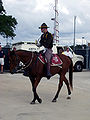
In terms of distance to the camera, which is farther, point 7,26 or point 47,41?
point 7,26

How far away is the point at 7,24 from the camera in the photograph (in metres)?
40.2

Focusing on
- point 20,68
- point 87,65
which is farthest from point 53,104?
point 87,65

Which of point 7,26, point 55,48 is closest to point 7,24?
point 7,26

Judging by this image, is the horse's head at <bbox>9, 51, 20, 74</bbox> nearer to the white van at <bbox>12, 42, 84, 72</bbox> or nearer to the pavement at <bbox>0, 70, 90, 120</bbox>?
the pavement at <bbox>0, 70, 90, 120</bbox>

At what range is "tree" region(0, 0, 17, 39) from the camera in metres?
39.1

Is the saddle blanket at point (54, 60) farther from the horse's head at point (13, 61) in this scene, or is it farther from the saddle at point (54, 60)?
the horse's head at point (13, 61)

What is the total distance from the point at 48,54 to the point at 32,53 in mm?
523

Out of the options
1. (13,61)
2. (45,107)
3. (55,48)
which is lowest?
(45,107)

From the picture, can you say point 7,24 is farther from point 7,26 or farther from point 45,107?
point 45,107

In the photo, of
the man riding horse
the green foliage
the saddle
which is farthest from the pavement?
the green foliage

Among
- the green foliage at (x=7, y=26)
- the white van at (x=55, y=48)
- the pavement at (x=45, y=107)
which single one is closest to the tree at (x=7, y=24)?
the green foliage at (x=7, y=26)

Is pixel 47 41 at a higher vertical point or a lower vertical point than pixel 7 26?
lower

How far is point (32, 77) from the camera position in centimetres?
795

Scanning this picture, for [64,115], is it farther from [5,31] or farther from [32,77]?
[5,31]
